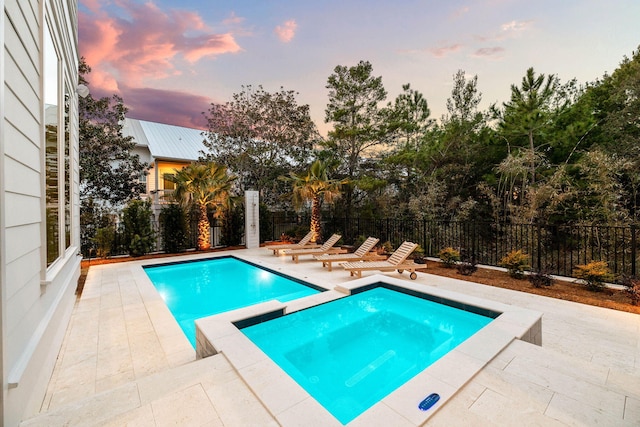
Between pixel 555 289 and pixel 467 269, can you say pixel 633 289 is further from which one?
pixel 467 269

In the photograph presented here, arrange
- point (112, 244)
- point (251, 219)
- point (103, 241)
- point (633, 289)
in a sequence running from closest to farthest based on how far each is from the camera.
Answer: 1. point (633, 289)
2. point (103, 241)
3. point (112, 244)
4. point (251, 219)

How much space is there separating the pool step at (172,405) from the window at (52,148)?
1909 millimetres

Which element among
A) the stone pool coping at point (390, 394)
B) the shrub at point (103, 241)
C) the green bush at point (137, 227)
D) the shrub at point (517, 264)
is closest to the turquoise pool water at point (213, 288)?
the stone pool coping at point (390, 394)

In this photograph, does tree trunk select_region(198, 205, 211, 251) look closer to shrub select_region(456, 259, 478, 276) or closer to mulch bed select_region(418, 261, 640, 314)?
mulch bed select_region(418, 261, 640, 314)

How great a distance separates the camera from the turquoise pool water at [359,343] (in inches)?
120

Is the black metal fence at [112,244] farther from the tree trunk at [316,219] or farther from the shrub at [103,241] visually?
the tree trunk at [316,219]

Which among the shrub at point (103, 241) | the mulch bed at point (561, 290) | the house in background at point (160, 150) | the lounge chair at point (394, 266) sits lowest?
the mulch bed at point (561, 290)

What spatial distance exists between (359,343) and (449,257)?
A: 5.24 m

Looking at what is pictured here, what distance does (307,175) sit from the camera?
11.9 meters

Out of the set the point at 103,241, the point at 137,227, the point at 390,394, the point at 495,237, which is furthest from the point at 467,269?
the point at 103,241

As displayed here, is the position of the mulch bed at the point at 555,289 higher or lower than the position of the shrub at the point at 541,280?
lower

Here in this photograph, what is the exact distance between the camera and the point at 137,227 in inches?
395

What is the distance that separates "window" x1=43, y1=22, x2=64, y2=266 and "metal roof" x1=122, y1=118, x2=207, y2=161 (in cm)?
1313

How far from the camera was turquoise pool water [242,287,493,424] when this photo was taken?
3.04m
